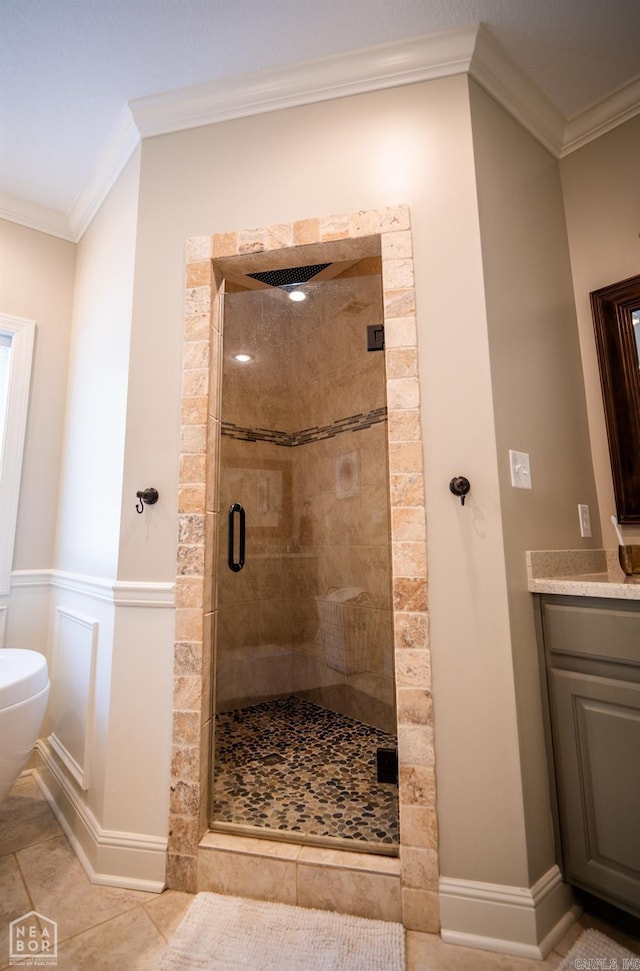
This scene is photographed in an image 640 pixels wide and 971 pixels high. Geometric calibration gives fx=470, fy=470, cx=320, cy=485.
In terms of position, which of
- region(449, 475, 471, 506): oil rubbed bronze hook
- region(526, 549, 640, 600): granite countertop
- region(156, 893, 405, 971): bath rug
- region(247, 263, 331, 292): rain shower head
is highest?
region(247, 263, 331, 292): rain shower head

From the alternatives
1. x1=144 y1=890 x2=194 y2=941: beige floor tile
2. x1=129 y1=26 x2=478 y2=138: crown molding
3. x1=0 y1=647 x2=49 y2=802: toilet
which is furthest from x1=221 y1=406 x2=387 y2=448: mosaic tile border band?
x1=144 y1=890 x2=194 y2=941: beige floor tile

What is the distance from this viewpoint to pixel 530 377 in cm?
168

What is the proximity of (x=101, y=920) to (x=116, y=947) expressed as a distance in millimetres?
134

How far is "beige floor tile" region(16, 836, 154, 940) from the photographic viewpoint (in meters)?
1.41

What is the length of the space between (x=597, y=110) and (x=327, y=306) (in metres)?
1.39

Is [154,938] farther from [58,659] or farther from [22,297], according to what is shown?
[22,297]

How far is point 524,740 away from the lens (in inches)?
54.1

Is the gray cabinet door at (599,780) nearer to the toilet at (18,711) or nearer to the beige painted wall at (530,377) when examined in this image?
the beige painted wall at (530,377)

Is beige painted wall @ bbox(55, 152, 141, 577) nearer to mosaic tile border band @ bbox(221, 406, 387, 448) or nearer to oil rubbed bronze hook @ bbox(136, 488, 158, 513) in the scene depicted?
oil rubbed bronze hook @ bbox(136, 488, 158, 513)

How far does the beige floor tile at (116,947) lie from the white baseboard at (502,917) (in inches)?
32.0

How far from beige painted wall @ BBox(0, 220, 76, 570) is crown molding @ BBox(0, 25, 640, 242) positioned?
77 cm

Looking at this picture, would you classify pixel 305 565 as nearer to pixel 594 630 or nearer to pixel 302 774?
pixel 302 774

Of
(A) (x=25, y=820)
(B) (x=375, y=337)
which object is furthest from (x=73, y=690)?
(B) (x=375, y=337)

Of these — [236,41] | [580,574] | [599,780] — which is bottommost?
[599,780]
